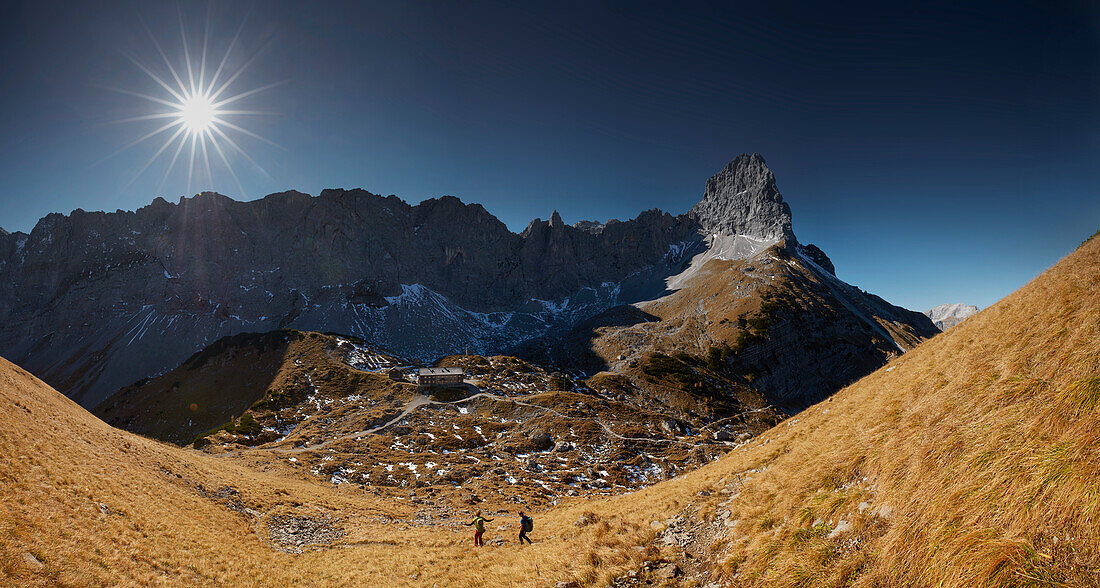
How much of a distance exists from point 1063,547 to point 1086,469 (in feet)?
4.69

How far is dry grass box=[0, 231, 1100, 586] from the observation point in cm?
539

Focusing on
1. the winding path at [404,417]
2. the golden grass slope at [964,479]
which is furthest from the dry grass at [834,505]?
the winding path at [404,417]

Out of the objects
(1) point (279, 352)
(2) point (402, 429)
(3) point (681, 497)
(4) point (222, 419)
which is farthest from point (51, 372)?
(3) point (681, 497)

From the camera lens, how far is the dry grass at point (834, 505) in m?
5.39

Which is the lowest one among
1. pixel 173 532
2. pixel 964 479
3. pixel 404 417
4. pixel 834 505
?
pixel 834 505

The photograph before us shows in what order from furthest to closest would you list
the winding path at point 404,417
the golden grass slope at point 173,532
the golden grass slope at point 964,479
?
1. the winding path at point 404,417
2. the golden grass slope at point 173,532
3. the golden grass slope at point 964,479

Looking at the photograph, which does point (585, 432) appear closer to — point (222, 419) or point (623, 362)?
point (222, 419)

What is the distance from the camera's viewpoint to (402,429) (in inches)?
2393

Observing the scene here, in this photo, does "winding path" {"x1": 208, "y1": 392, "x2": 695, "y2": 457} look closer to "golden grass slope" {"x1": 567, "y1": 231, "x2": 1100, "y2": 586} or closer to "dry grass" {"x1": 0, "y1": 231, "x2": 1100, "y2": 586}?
"dry grass" {"x1": 0, "y1": 231, "x2": 1100, "y2": 586}

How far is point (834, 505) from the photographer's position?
27.7 ft

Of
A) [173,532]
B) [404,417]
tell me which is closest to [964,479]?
[173,532]

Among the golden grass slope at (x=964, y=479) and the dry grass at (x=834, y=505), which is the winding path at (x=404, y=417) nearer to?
the dry grass at (x=834, y=505)

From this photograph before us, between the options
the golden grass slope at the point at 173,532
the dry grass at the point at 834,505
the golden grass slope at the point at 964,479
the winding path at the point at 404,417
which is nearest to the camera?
the golden grass slope at the point at 964,479

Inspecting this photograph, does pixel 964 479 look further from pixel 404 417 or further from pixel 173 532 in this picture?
pixel 404 417
